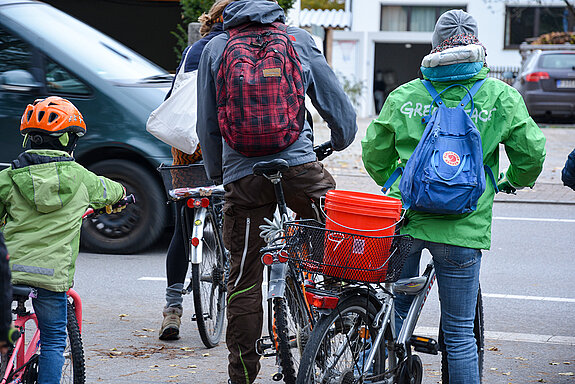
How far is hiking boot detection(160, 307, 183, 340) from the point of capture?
17.4 feet

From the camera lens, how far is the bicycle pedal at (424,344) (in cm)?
371

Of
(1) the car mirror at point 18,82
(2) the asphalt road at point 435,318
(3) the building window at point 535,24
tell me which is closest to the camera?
(2) the asphalt road at point 435,318

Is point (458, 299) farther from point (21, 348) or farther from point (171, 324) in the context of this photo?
point (171, 324)

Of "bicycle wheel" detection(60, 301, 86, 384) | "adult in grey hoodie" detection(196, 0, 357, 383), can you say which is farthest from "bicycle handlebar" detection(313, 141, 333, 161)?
"bicycle wheel" detection(60, 301, 86, 384)

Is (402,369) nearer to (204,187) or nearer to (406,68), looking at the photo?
(204,187)

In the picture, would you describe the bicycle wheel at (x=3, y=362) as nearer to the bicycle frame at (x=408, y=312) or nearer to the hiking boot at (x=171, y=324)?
the bicycle frame at (x=408, y=312)

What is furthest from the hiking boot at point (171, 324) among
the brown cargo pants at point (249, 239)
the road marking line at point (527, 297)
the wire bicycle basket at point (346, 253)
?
the road marking line at point (527, 297)

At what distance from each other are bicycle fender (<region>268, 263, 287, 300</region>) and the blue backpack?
704 millimetres

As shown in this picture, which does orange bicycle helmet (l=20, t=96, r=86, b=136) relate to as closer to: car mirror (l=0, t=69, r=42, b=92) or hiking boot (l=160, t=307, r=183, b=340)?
hiking boot (l=160, t=307, r=183, b=340)

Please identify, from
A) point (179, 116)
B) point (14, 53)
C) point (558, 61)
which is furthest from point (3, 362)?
point (558, 61)

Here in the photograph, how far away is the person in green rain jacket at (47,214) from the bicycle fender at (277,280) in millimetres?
848

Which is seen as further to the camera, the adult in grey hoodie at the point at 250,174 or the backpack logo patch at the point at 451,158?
the adult in grey hoodie at the point at 250,174

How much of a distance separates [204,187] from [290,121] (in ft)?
5.01

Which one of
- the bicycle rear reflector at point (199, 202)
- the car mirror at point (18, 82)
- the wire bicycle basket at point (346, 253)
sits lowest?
the bicycle rear reflector at point (199, 202)
